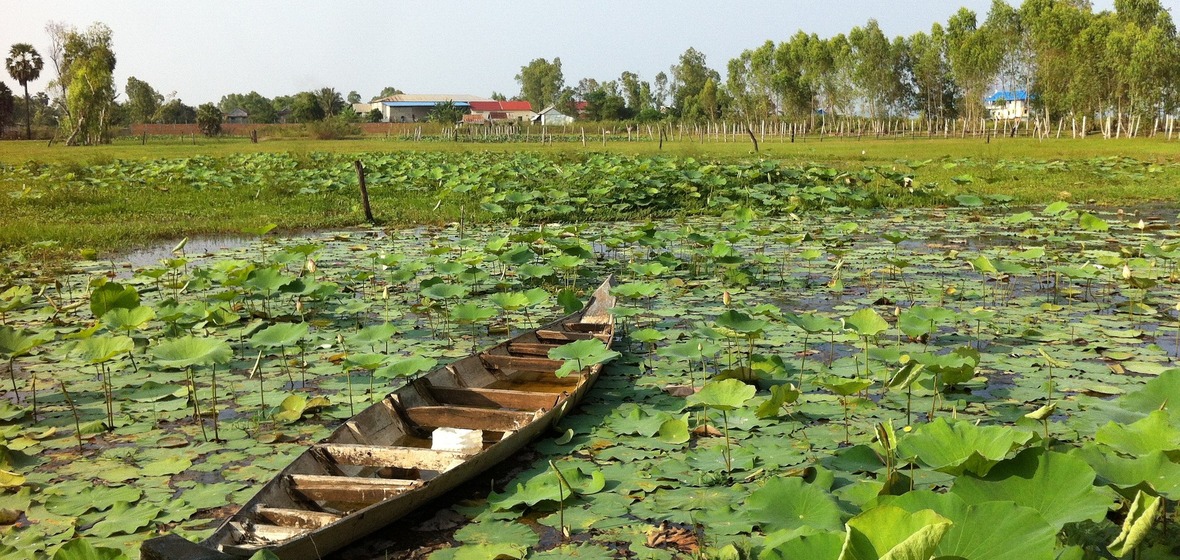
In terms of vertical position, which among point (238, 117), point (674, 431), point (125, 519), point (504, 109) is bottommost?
point (125, 519)

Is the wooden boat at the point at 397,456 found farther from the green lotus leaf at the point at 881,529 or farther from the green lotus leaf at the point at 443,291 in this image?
the green lotus leaf at the point at 881,529

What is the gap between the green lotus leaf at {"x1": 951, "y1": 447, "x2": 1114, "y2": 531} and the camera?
2.05 metres

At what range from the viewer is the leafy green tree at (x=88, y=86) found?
118 feet

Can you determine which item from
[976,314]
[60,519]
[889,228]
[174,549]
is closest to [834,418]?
[976,314]

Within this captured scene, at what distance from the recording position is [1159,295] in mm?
6281

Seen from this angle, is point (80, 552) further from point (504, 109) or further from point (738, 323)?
point (504, 109)

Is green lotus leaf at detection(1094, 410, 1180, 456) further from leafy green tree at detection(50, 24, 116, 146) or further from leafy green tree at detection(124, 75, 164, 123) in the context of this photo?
leafy green tree at detection(124, 75, 164, 123)

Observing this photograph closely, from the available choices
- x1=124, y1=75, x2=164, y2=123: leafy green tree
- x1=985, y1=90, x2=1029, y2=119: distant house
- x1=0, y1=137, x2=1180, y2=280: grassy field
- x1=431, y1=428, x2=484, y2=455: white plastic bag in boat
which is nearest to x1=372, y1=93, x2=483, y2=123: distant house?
x1=124, y1=75, x2=164, y2=123: leafy green tree

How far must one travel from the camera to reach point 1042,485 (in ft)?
6.97

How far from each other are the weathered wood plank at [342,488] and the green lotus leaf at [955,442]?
5.40 feet

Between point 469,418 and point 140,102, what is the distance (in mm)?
71111

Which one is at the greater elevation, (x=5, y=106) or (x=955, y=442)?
(x=5, y=106)

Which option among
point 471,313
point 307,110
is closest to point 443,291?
point 471,313

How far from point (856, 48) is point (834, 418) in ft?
159
